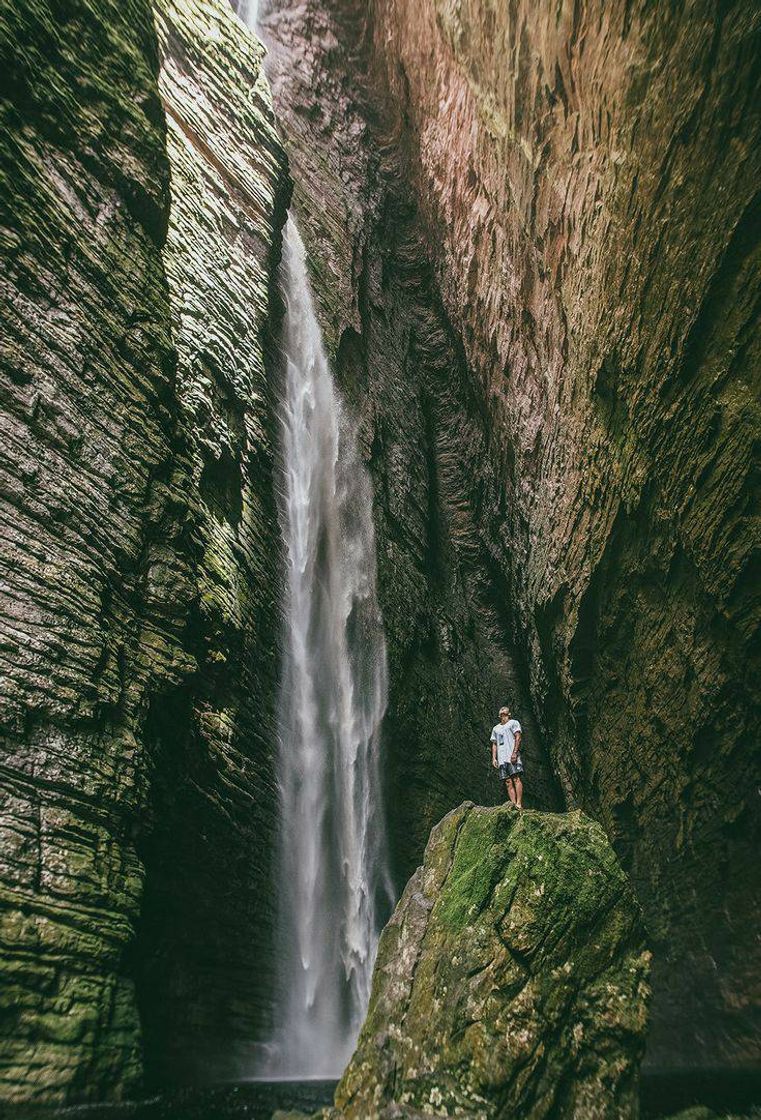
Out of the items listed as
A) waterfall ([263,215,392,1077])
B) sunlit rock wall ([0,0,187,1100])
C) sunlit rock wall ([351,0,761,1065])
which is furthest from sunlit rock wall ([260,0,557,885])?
sunlit rock wall ([0,0,187,1100])

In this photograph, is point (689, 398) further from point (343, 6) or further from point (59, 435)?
point (343, 6)

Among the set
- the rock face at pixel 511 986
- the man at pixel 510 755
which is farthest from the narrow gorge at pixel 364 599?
the man at pixel 510 755

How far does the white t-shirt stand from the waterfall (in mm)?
3026

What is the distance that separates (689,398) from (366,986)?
908 cm

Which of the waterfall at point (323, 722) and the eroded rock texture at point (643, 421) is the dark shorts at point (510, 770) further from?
the waterfall at point (323, 722)

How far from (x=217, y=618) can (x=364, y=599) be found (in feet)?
16.3

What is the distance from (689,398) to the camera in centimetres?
703

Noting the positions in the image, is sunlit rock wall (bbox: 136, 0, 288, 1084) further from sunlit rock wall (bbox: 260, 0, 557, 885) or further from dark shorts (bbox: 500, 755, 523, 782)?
sunlit rock wall (bbox: 260, 0, 557, 885)

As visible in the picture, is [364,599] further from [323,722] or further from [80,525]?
[80,525]

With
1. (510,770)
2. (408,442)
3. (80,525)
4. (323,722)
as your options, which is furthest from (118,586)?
(408,442)

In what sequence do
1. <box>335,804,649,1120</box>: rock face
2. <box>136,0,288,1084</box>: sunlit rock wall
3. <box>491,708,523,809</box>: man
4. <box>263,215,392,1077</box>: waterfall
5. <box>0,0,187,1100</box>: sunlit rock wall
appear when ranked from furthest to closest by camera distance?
1. <box>263,215,392,1077</box>: waterfall
2. <box>491,708,523,809</box>: man
3. <box>136,0,288,1084</box>: sunlit rock wall
4. <box>0,0,187,1100</box>: sunlit rock wall
5. <box>335,804,649,1120</box>: rock face

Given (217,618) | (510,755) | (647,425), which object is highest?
(647,425)

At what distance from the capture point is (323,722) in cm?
1080

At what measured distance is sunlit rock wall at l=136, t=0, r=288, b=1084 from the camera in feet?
22.9
